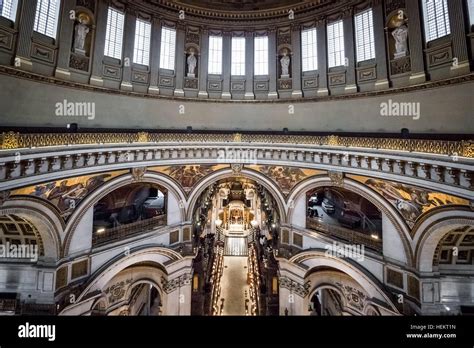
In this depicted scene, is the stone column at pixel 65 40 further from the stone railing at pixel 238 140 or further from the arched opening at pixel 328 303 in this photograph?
the arched opening at pixel 328 303

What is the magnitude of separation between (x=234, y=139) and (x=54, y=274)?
9.69 metres

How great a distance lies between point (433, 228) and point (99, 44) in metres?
16.7

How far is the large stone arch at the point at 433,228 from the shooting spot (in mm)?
7957

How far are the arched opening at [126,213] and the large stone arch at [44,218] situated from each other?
1.89 meters

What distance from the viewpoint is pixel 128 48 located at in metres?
14.6

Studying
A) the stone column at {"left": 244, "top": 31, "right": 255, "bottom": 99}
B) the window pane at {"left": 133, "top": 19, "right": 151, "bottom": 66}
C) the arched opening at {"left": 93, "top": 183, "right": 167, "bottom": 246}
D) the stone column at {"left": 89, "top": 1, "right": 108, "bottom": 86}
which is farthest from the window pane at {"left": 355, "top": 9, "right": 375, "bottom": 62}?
the stone column at {"left": 89, "top": 1, "right": 108, "bottom": 86}

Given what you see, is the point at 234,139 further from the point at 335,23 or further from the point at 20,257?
the point at 20,257

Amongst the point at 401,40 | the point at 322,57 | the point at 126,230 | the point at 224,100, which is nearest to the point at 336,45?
the point at 322,57

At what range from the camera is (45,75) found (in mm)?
11258

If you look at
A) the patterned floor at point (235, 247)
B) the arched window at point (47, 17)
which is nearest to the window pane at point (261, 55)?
→ the arched window at point (47, 17)

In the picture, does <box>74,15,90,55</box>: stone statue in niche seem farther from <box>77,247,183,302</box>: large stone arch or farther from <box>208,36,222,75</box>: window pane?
<box>77,247,183,302</box>: large stone arch

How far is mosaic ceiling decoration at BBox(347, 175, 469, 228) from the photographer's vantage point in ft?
27.1

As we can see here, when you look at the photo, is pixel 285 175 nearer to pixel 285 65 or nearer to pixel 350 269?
pixel 350 269

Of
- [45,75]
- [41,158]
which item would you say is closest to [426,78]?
[41,158]
